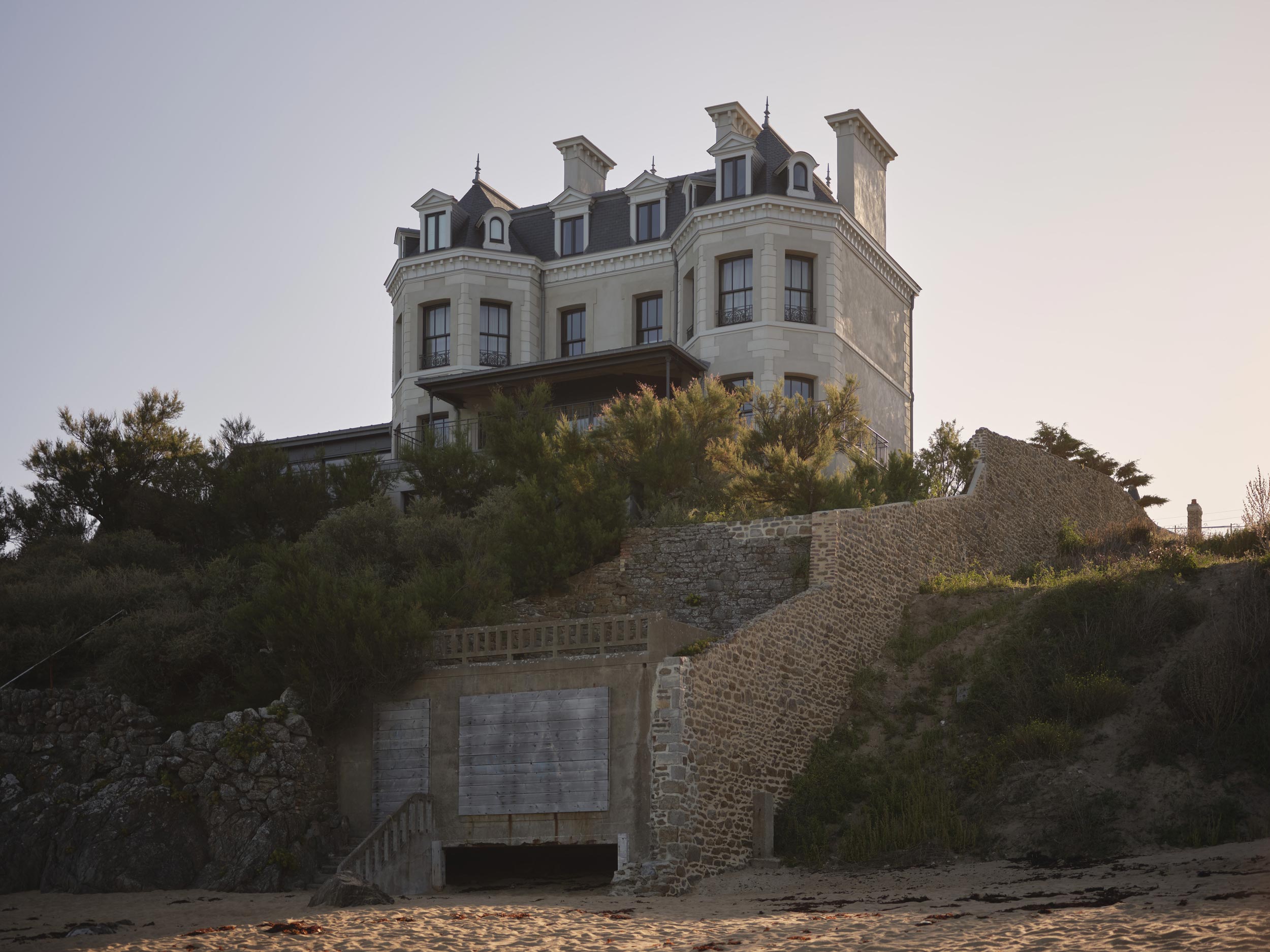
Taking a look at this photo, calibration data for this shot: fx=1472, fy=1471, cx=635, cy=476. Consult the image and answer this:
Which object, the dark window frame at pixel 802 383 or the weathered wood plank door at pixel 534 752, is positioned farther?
the dark window frame at pixel 802 383

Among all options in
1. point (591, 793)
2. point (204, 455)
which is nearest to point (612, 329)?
point (204, 455)

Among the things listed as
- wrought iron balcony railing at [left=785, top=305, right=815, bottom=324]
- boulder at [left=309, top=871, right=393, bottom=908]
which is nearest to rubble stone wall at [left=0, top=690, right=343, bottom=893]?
Answer: boulder at [left=309, top=871, right=393, bottom=908]

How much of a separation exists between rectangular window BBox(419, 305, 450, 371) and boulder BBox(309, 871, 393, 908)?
21.6 metres

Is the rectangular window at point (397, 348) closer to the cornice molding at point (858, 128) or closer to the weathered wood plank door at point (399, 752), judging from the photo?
the cornice molding at point (858, 128)

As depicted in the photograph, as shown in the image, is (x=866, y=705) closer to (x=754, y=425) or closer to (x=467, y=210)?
(x=754, y=425)

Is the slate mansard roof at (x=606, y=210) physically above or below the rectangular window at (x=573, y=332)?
above

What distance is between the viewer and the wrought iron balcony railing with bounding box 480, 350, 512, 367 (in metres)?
38.4

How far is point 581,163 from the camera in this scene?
137ft

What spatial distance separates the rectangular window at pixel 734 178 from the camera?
119 feet

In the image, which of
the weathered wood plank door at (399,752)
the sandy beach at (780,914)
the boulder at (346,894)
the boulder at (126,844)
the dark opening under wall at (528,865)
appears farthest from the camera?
the weathered wood plank door at (399,752)

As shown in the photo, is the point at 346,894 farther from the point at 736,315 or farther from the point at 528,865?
the point at 736,315

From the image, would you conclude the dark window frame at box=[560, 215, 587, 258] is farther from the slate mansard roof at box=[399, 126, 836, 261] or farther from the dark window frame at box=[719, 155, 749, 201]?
the dark window frame at box=[719, 155, 749, 201]

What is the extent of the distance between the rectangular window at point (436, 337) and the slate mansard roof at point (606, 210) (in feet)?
5.67

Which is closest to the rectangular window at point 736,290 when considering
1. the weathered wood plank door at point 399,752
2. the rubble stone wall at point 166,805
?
the weathered wood plank door at point 399,752
